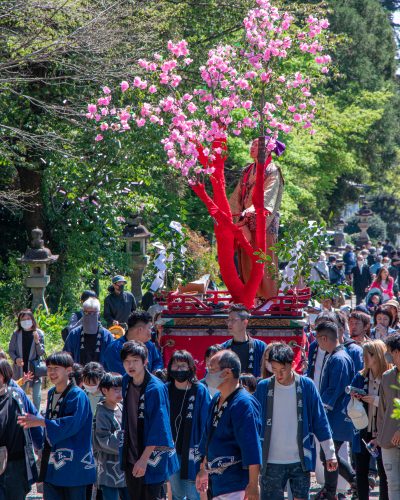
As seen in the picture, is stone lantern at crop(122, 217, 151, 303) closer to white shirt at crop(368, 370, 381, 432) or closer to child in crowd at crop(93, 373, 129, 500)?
white shirt at crop(368, 370, 381, 432)

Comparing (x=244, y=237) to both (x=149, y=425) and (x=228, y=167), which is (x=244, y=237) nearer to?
(x=149, y=425)

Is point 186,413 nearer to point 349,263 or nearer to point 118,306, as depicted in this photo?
point 118,306

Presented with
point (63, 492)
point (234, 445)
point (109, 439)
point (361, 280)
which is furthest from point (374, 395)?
point (361, 280)

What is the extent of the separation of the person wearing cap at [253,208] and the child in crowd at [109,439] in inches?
214

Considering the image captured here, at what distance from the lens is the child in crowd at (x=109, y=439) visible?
7926mm

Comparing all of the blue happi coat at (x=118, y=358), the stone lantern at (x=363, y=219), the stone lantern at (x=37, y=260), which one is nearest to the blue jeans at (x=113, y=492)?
the blue happi coat at (x=118, y=358)

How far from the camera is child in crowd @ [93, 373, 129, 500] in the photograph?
7926mm

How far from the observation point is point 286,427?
752 centimetres

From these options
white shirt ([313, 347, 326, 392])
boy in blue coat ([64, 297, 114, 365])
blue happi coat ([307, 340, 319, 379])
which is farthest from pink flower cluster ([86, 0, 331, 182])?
white shirt ([313, 347, 326, 392])

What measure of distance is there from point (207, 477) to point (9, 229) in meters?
15.5

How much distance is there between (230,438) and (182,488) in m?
1.37

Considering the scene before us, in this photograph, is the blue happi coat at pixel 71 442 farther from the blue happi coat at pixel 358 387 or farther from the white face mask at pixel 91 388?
the blue happi coat at pixel 358 387

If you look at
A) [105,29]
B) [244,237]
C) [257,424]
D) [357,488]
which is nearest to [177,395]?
[257,424]

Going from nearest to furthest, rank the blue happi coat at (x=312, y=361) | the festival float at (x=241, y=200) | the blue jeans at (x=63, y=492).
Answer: the blue jeans at (x=63, y=492) → the blue happi coat at (x=312, y=361) → the festival float at (x=241, y=200)
